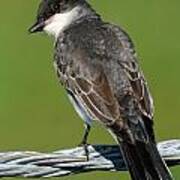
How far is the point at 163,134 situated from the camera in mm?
11312

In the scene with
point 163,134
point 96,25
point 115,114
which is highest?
point 96,25

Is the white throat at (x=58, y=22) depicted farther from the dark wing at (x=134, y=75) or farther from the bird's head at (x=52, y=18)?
the dark wing at (x=134, y=75)

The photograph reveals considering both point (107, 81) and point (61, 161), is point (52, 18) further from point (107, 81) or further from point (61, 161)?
point (61, 161)

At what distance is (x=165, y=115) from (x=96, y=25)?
392 cm

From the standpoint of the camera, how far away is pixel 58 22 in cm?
836

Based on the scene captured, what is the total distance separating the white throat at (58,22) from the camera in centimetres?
830

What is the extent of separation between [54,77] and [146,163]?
6.36 metres

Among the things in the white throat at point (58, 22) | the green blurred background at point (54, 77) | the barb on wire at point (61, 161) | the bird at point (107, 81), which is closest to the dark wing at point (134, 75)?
the bird at point (107, 81)

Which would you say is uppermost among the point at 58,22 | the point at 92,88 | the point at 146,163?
the point at 58,22

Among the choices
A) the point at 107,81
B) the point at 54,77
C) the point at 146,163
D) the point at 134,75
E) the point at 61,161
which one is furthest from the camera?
the point at 54,77

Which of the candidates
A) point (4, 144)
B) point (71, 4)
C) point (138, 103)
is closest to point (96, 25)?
point (71, 4)

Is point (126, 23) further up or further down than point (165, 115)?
further up

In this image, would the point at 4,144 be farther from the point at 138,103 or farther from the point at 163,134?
the point at 138,103

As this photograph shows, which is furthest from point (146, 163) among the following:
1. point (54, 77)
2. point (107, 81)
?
point (54, 77)
